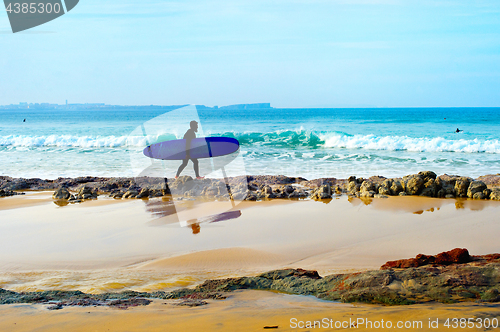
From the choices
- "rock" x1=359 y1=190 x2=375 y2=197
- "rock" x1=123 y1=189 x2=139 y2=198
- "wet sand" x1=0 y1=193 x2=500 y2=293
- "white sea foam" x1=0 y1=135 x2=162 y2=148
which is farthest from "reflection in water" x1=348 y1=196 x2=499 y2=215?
"white sea foam" x1=0 y1=135 x2=162 y2=148

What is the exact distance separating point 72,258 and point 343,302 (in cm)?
327

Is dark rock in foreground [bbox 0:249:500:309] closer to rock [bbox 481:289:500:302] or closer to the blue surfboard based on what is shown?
rock [bbox 481:289:500:302]

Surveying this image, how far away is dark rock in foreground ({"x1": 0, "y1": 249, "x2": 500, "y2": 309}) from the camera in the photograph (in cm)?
255

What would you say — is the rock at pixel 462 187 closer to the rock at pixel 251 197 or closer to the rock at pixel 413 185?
the rock at pixel 413 185

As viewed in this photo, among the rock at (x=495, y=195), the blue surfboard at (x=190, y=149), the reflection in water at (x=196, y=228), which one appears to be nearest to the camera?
the reflection in water at (x=196, y=228)

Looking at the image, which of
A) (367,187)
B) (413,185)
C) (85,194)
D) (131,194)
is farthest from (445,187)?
(85,194)

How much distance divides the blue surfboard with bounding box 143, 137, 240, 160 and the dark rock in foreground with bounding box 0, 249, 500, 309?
589cm

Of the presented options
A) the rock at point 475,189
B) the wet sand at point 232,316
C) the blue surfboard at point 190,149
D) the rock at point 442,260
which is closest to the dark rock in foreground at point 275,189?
the rock at point 475,189

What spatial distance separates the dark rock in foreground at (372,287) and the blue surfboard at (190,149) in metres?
5.89

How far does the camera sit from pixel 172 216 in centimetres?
605

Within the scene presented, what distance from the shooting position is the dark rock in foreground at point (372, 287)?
2.55m

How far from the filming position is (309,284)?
2.96 metres

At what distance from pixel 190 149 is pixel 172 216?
2.95 metres

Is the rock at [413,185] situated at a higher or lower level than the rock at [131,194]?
lower
